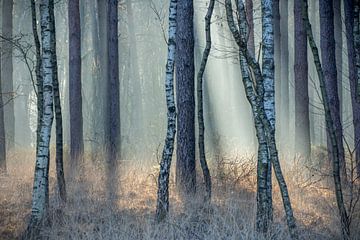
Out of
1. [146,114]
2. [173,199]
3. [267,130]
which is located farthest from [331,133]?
[146,114]

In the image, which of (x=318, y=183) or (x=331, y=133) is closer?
(x=331, y=133)

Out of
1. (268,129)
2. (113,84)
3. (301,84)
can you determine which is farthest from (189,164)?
(301,84)

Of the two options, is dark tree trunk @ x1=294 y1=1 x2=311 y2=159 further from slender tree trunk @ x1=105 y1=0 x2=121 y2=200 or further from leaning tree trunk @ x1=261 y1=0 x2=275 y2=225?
leaning tree trunk @ x1=261 y1=0 x2=275 y2=225

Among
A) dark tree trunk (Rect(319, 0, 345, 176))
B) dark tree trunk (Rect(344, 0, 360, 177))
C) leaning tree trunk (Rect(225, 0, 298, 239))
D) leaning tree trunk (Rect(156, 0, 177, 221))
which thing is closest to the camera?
leaning tree trunk (Rect(225, 0, 298, 239))

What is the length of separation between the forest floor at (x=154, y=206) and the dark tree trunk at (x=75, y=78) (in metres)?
2.19

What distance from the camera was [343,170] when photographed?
33.5 feet

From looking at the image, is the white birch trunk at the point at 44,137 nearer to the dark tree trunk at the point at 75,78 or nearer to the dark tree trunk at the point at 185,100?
the dark tree trunk at the point at 185,100

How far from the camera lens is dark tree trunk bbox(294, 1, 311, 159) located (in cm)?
1314

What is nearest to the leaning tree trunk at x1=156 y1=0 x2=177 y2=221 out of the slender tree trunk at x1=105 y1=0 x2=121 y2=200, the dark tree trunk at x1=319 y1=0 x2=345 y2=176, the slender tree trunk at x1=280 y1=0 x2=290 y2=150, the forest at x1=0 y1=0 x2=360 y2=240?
the forest at x1=0 y1=0 x2=360 y2=240

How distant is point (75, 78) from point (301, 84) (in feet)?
21.9

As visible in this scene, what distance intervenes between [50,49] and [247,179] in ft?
17.3

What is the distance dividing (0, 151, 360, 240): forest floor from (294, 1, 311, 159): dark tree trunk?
2.80m

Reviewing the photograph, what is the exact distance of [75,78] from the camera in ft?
43.5

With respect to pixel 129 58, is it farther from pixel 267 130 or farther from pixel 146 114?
pixel 267 130
